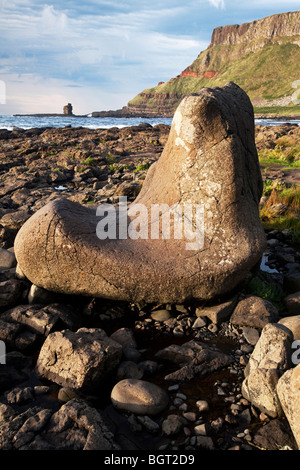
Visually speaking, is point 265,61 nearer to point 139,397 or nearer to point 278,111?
point 278,111

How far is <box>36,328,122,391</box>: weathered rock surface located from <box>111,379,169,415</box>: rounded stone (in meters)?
0.28

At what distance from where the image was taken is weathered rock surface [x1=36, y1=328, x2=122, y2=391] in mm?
3670

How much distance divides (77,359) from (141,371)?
73cm

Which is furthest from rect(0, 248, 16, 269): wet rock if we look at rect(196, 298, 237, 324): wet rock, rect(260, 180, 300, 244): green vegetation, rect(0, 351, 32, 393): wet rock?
rect(260, 180, 300, 244): green vegetation

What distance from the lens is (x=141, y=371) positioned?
3.95 meters

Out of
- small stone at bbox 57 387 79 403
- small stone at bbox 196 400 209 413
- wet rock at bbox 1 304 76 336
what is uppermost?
wet rock at bbox 1 304 76 336

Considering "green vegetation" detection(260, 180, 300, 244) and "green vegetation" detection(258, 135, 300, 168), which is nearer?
"green vegetation" detection(260, 180, 300, 244)

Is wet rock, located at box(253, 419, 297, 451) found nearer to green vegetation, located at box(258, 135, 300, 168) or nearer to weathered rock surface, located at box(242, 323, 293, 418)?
weathered rock surface, located at box(242, 323, 293, 418)

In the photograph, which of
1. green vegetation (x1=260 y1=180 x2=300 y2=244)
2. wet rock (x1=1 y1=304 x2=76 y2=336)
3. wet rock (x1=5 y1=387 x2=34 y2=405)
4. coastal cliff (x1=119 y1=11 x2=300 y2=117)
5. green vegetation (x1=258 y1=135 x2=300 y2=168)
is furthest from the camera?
coastal cliff (x1=119 y1=11 x2=300 y2=117)

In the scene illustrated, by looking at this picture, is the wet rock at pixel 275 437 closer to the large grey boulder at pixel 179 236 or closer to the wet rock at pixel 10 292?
the large grey boulder at pixel 179 236

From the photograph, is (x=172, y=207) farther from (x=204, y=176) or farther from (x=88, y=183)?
(x=88, y=183)

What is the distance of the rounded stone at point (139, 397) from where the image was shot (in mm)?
3354

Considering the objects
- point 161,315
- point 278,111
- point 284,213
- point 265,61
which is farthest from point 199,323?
point 265,61
